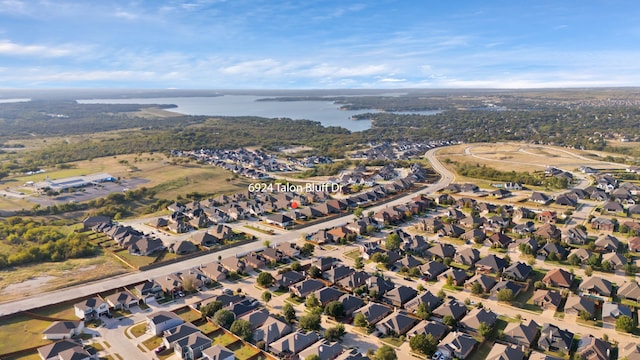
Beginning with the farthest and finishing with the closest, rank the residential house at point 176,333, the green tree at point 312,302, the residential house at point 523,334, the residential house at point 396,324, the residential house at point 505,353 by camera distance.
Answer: the green tree at point 312,302 < the residential house at point 396,324 < the residential house at point 176,333 < the residential house at point 523,334 < the residential house at point 505,353

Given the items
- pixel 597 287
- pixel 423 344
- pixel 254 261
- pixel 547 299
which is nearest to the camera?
pixel 423 344

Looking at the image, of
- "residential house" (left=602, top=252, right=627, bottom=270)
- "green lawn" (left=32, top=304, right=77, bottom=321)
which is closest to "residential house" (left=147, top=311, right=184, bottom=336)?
"green lawn" (left=32, top=304, right=77, bottom=321)

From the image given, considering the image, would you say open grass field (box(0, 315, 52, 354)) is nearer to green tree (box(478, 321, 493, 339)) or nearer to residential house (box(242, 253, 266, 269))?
residential house (box(242, 253, 266, 269))

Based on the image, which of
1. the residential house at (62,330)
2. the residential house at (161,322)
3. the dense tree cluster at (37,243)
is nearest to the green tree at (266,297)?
the residential house at (161,322)

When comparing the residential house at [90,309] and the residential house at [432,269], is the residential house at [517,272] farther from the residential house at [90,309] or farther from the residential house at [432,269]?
the residential house at [90,309]

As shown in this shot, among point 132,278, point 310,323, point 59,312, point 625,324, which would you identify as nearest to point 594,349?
point 625,324

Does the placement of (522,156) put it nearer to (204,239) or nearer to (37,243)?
(204,239)

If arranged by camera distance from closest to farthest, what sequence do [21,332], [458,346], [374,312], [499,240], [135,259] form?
1. [458,346]
2. [21,332]
3. [374,312]
4. [135,259]
5. [499,240]
